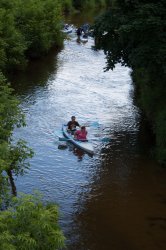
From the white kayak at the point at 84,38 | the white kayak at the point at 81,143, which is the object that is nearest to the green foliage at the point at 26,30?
the white kayak at the point at 84,38

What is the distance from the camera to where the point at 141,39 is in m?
22.2

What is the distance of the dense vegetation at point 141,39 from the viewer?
21.3m

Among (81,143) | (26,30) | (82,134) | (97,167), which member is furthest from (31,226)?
(26,30)

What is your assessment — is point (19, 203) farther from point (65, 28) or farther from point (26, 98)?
point (65, 28)

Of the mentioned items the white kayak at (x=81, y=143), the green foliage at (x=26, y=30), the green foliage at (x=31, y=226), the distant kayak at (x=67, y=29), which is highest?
the green foliage at (x=31, y=226)

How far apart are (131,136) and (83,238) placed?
34.8ft

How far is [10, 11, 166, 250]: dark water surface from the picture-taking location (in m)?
17.4

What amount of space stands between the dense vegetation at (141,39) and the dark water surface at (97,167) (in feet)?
6.61

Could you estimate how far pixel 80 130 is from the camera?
25375 mm

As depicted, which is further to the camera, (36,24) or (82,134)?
(36,24)

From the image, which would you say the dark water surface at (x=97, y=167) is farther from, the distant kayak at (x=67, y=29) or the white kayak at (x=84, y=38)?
the distant kayak at (x=67, y=29)

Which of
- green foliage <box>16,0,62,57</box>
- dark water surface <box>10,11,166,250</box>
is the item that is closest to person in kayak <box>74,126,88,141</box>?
dark water surface <box>10,11,166,250</box>

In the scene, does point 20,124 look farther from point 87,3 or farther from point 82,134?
point 87,3

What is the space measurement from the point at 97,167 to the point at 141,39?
6.35 m
